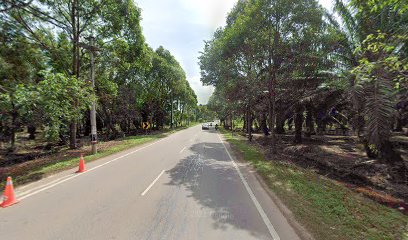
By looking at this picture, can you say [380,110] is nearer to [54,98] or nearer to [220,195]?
[220,195]

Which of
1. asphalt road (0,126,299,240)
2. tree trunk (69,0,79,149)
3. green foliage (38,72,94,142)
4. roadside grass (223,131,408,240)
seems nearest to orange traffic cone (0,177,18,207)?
asphalt road (0,126,299,240)

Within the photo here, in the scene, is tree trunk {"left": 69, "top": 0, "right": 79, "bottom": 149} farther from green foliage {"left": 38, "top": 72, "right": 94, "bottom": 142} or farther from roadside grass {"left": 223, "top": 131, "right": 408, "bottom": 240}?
roadside grass {"left": 223, "top": 131, "right": 408, "bottom": 240}

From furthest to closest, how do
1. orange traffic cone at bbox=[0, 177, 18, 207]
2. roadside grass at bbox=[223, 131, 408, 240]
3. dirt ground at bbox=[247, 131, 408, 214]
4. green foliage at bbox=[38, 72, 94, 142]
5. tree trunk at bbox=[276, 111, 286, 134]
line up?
tree trunk at bbox=[276, 111, 286, 134] → green foliage at bbox=[38, 72, 94, 142] → dirt ground at bbox=[247, 131, 408, 214] → orange traffic cone at bbox=[0, 177, 18, 207] → roadside grass at bbox=[223, 131, 408, 240]

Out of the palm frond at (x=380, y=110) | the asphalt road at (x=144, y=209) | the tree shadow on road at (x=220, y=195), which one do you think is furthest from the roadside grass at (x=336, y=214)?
the palm frond at (x=380, y=110)

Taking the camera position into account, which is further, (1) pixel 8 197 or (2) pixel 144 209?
(1) pixel 8 197

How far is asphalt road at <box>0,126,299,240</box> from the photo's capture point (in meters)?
4.14

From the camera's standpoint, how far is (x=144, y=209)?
204 inches

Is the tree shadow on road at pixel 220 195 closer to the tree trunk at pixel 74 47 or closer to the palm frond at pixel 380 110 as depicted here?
the palm frond at pixel 380 110

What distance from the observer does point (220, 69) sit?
52.6ft

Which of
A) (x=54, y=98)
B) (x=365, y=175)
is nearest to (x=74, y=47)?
(x=54, y=98)

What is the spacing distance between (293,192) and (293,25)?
10.2 meters

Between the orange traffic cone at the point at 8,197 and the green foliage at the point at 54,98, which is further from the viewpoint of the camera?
the green foliage at the point at 54,98

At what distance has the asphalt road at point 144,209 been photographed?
414cm

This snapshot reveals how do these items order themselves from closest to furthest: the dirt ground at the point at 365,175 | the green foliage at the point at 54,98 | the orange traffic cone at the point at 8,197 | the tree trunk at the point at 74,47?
1. the orange traffic cone at the point at 8,197
2. the dirt ground at the point at 365,175
3. the green foliage at the point at 54,98
4. the tree trunk at the point at 74,47
